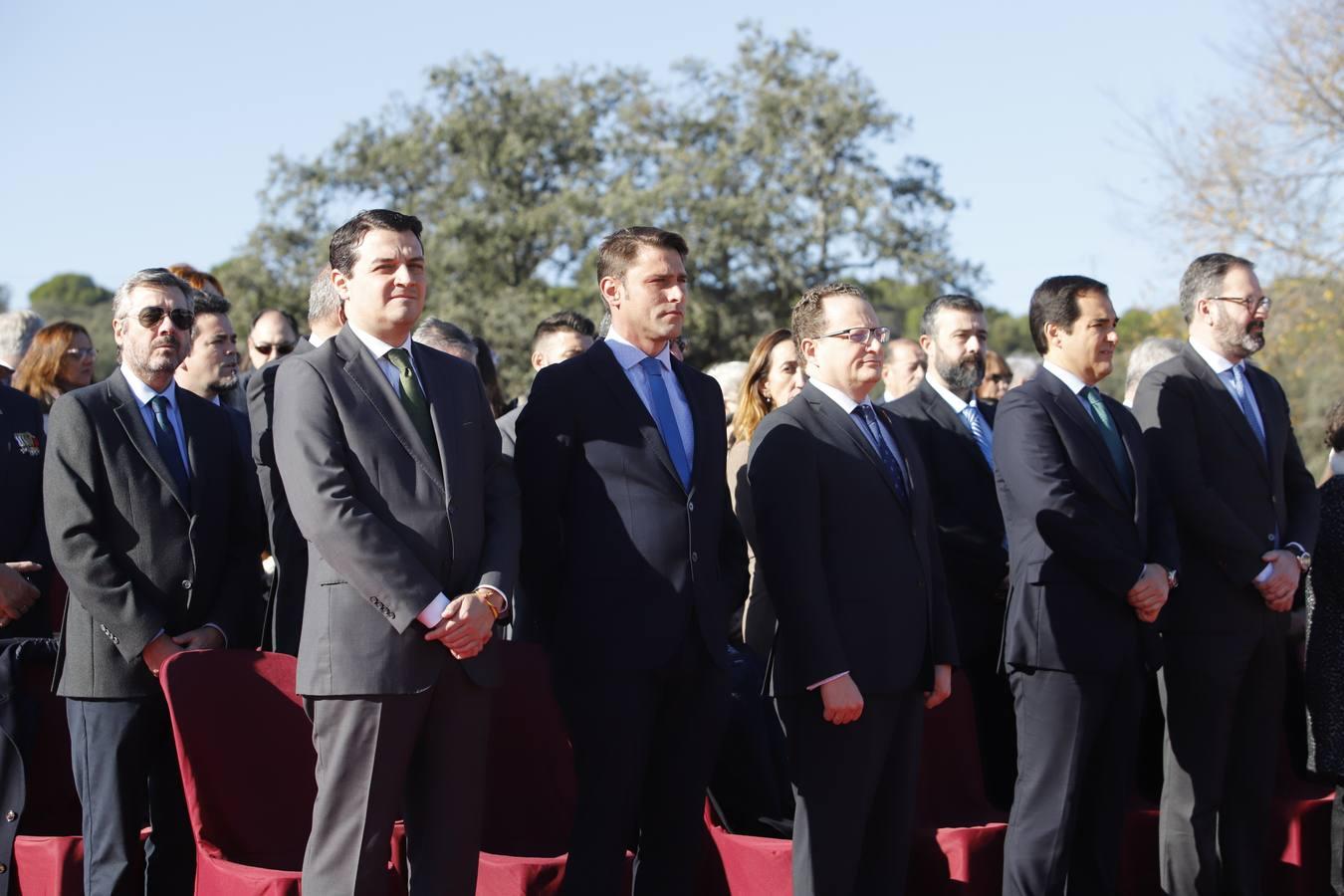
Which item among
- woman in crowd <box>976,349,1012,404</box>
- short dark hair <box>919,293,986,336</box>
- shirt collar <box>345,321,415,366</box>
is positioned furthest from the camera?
woman in crowd <box>976,349,1012,404</box>

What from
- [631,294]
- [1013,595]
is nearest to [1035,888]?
[1013,595]

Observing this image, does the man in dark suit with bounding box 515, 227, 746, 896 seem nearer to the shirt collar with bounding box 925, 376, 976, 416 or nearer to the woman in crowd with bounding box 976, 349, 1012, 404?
the shirt collar with bounding box 925, 376, 976, 416

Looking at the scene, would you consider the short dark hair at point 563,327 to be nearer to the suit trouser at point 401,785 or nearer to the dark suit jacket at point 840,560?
the dark suit jacket at point 840,560

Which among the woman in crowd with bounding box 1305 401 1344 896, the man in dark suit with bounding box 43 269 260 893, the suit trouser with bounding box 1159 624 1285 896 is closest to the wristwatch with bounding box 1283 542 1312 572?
the woman in crowd with bounding box 1305 401 1344 896

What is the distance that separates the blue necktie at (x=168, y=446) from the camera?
446 centimetres

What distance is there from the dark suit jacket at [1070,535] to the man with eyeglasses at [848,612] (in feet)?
1.55

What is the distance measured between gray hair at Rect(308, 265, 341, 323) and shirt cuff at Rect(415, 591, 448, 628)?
5.56ft

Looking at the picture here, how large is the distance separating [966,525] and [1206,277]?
129cm

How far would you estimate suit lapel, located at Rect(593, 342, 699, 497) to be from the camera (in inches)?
158

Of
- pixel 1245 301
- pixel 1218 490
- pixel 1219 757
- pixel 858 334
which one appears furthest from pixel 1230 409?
pixel 858 334

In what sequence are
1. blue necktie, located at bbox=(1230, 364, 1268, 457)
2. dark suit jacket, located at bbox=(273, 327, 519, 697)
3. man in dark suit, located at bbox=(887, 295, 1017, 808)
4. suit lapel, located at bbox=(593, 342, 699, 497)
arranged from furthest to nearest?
man in dark suit, located at bbox=(887, 295, 1017, 808) → blue necktie, located at bbox=(1230, 364, 1268, 457) → suit lapel, located at bbox=(593, 342, 699, 497) → dark suit jacket, located at bbox=(273, 327, 519, 697)

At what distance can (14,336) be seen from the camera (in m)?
6.31

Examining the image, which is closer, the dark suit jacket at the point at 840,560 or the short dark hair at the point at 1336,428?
the dark suit jacket at the point at 840,560

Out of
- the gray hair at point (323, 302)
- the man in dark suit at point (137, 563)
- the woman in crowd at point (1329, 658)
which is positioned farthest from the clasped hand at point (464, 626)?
the woman in crowd at point (1329, 658)
